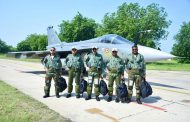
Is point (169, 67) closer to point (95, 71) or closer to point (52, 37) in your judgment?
point (52, 37)

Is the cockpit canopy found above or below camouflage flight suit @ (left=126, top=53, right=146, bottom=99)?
above

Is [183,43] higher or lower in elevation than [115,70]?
higher

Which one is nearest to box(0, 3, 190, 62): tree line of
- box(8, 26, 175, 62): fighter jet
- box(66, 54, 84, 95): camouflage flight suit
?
box(8, 26, 175, 62): fighter jet

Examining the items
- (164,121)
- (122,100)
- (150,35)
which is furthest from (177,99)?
(150,35)

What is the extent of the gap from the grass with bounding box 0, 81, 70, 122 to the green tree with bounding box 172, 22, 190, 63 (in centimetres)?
6894

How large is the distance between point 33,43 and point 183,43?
76233mm

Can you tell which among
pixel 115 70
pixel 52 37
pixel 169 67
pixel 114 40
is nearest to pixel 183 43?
pixel 169 67

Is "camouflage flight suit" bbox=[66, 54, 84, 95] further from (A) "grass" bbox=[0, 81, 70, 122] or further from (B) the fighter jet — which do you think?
(B) the fighter jet

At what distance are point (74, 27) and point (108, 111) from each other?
65.0 metres

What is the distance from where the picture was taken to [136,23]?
55750 mm

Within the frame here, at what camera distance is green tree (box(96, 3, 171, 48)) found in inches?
2146

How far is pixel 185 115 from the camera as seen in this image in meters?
6.97

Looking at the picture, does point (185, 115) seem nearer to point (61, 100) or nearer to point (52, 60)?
point (61, 100)

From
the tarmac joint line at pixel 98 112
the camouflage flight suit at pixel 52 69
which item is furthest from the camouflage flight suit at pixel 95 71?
the tarmac joint line at pixel 98 112
